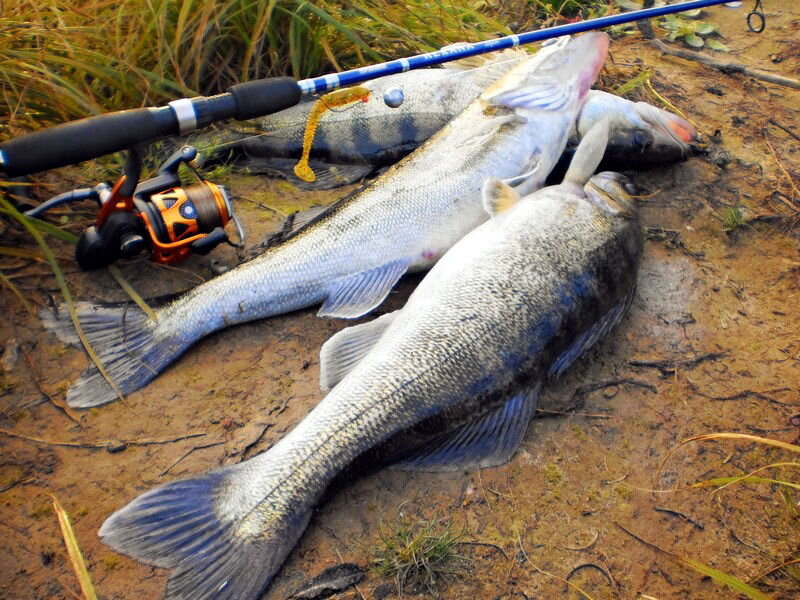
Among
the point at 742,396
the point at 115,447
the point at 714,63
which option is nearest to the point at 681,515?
the point at 742,396

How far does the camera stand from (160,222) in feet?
9.82

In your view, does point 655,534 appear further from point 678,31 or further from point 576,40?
point 678,31

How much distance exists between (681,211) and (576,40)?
113cm

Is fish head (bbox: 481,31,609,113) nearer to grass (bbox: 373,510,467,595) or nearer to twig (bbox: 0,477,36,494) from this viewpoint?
grass (bbox: 373,510,467,595)

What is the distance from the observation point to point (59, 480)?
7.98 ft

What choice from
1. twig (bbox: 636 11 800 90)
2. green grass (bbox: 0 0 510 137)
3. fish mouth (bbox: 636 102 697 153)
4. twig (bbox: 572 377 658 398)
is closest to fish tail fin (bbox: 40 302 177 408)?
green grass (bbox: 0 0 510 137)

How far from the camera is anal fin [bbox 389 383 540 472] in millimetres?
2504

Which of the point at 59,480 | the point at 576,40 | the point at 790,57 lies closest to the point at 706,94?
the point at 790,57

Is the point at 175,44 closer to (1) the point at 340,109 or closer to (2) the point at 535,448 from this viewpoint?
(1) the point at 340,109

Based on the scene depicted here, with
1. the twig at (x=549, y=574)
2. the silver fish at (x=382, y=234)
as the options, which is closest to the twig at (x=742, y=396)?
the twig at (x=549, y=574)

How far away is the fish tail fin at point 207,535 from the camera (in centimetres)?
203

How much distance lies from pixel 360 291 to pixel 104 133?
1221mm

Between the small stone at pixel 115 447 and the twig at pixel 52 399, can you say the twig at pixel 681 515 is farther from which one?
the twig at pixel 52 399

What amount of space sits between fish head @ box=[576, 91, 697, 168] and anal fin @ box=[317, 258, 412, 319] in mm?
1489
